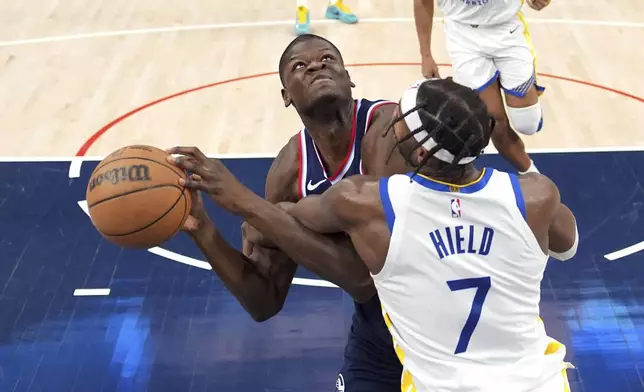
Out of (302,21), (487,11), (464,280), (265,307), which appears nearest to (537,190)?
(464,280)

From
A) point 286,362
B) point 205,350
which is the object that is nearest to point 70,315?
point 205,350

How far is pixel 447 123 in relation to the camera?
2289 millimetres

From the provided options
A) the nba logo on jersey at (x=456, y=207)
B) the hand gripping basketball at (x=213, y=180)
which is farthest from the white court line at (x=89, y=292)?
the nba logo on jersey at (x=456, y=207)

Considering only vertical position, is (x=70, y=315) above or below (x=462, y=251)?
below

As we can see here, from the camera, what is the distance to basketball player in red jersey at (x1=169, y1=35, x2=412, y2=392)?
105 inches

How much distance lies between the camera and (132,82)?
26.2 feet

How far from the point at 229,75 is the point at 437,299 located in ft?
19.8

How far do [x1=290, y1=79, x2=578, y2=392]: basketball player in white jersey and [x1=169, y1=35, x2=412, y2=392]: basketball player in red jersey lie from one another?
0.86 feet

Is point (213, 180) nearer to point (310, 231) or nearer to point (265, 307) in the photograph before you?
point (310, 231)

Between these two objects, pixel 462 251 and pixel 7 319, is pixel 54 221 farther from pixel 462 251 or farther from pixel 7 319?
pixel 462 251

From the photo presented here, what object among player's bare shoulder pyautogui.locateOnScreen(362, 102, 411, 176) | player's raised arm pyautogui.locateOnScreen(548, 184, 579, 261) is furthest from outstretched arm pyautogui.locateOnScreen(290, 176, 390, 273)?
player's raised arm pyautogui.locateOnScreen(548, 184, 579, 261)

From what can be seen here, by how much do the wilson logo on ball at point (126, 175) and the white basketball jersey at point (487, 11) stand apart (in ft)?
11.5

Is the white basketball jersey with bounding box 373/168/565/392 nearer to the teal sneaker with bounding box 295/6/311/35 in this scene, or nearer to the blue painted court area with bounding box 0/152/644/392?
the blue painted court area with bounding box 0/152/644/392

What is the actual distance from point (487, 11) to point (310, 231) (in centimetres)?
344
